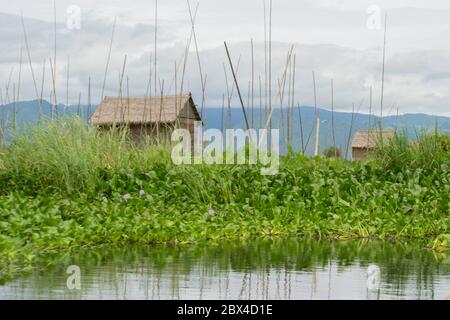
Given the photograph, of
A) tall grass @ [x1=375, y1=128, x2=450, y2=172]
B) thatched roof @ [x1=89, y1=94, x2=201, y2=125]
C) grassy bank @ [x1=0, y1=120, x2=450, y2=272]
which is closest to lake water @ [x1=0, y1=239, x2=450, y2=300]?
grassy bank @ [x1=0, y1=120, x2=450, y2=272]

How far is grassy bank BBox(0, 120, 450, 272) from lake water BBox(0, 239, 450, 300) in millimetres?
570

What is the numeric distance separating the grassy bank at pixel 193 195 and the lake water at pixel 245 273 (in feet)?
1.87

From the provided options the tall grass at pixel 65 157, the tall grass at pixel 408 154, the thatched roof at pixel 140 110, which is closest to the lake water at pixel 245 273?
the tall grass at pixel 65 157

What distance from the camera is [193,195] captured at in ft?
29.5

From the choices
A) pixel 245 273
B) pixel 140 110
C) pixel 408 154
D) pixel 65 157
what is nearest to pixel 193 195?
pixel 65 157

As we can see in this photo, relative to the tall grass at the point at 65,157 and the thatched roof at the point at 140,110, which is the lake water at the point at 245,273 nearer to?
the tall grass at the point at 65,157

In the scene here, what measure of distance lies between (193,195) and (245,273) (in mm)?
3670

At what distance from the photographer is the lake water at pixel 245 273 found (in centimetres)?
458

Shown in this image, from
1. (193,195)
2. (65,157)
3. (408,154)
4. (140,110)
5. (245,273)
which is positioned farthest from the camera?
(140,110)

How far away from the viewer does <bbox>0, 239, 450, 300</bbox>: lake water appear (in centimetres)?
458

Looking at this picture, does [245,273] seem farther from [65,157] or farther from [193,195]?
[65,157]

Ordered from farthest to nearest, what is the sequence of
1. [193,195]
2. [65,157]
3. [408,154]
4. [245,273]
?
[408,154]
[65,157]
[193,195]
[245,273]

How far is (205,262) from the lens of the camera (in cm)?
587
